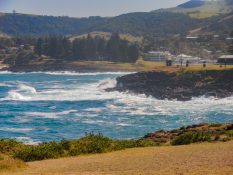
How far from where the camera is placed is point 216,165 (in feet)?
56.6

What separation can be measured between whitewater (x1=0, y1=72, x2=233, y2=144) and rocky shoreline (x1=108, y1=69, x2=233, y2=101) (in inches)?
95.5

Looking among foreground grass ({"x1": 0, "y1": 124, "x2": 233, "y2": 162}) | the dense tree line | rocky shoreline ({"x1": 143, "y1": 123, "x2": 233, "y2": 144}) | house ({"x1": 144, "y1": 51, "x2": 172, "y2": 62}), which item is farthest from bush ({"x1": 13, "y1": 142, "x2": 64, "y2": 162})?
house ({"x1": 144, "y1": 51, "x2": 172, "y2": 62})

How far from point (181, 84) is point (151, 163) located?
58.1m

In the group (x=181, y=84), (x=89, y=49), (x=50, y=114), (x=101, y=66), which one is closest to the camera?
(x=50, y=114)

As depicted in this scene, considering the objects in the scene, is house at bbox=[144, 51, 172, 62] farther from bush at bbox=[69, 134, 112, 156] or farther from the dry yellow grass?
the dry yellow grass

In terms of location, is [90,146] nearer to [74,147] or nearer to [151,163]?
[74,147]

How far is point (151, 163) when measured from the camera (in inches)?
734

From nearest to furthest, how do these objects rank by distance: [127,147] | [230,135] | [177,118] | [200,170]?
[200,170], [127,147], [230,135], [177,118]

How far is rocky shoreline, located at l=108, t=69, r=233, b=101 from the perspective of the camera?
7144 centimetres

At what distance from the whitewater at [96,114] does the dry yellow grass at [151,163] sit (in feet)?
63.4

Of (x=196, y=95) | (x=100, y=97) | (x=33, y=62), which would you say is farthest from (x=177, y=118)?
(x=33, y=62)

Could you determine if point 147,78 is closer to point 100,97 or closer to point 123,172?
point 100,97

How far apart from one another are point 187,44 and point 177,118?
130 m

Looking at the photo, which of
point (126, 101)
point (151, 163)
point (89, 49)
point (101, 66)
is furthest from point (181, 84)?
point (89, 49)
